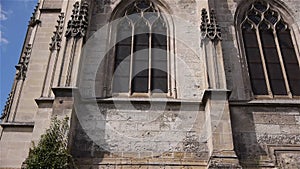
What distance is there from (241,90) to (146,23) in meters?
3.83

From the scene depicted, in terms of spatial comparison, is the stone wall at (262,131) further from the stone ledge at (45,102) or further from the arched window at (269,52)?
the stone ledge at (45,102)

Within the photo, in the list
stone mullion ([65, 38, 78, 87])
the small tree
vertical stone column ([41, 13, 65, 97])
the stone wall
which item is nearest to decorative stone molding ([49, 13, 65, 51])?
vertical stone column ([41, 13, 65, 97])

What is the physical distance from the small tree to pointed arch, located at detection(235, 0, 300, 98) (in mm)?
5420

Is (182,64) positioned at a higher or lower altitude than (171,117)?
higher

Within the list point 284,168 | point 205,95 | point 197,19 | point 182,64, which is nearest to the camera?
point 284,168

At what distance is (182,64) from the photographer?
9.39 metres

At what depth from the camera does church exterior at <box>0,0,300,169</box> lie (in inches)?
304

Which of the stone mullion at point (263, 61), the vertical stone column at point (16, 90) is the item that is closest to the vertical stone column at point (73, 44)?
the vertical stone column at point (16, 90)

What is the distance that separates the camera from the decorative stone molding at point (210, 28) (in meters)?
9.01

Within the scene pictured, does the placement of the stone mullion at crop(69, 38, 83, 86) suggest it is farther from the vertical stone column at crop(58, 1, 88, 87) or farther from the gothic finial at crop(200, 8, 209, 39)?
the gothic finial at crop(200, 8, 209, 39)

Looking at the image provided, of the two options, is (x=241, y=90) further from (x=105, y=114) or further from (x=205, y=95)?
(x=105, y=114)

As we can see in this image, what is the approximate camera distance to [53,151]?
666cm

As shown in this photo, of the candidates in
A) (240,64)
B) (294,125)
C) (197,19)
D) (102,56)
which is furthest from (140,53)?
(294,125)

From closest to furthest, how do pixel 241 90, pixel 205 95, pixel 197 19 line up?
1. pixel 205 95
2. pixel 241 90
3. pixel 197 19
